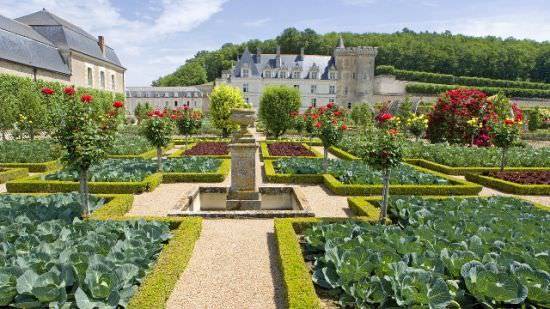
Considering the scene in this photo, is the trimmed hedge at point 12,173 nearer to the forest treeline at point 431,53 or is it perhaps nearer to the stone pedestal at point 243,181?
the stone pedestal at point 243,181

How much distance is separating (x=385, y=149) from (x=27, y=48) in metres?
31.0

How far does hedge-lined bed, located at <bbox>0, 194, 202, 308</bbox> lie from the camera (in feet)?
12.3

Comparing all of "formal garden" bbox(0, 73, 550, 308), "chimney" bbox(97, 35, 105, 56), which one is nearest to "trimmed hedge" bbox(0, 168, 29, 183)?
"formal garden" bbox(0, 73, 550, 308)

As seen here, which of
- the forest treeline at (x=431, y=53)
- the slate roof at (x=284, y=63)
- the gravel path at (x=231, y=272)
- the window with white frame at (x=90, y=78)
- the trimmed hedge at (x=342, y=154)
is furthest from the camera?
the forest treeline at (x=431, y=53)

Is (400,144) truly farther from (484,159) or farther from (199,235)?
(484,159)

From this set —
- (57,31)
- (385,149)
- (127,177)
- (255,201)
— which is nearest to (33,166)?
(127,177)

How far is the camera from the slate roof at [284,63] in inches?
2095

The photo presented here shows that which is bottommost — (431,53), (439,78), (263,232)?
(263,232)

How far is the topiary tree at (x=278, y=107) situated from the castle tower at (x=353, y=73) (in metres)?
27.6

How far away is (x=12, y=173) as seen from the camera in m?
11.8

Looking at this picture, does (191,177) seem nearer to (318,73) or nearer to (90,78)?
(90,78)

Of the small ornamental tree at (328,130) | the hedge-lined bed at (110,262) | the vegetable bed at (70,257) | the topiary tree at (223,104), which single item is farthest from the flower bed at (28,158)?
the topiary tree at (223,104)

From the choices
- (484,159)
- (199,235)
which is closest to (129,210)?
(199,235)

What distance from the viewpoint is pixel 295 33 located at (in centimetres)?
7962
